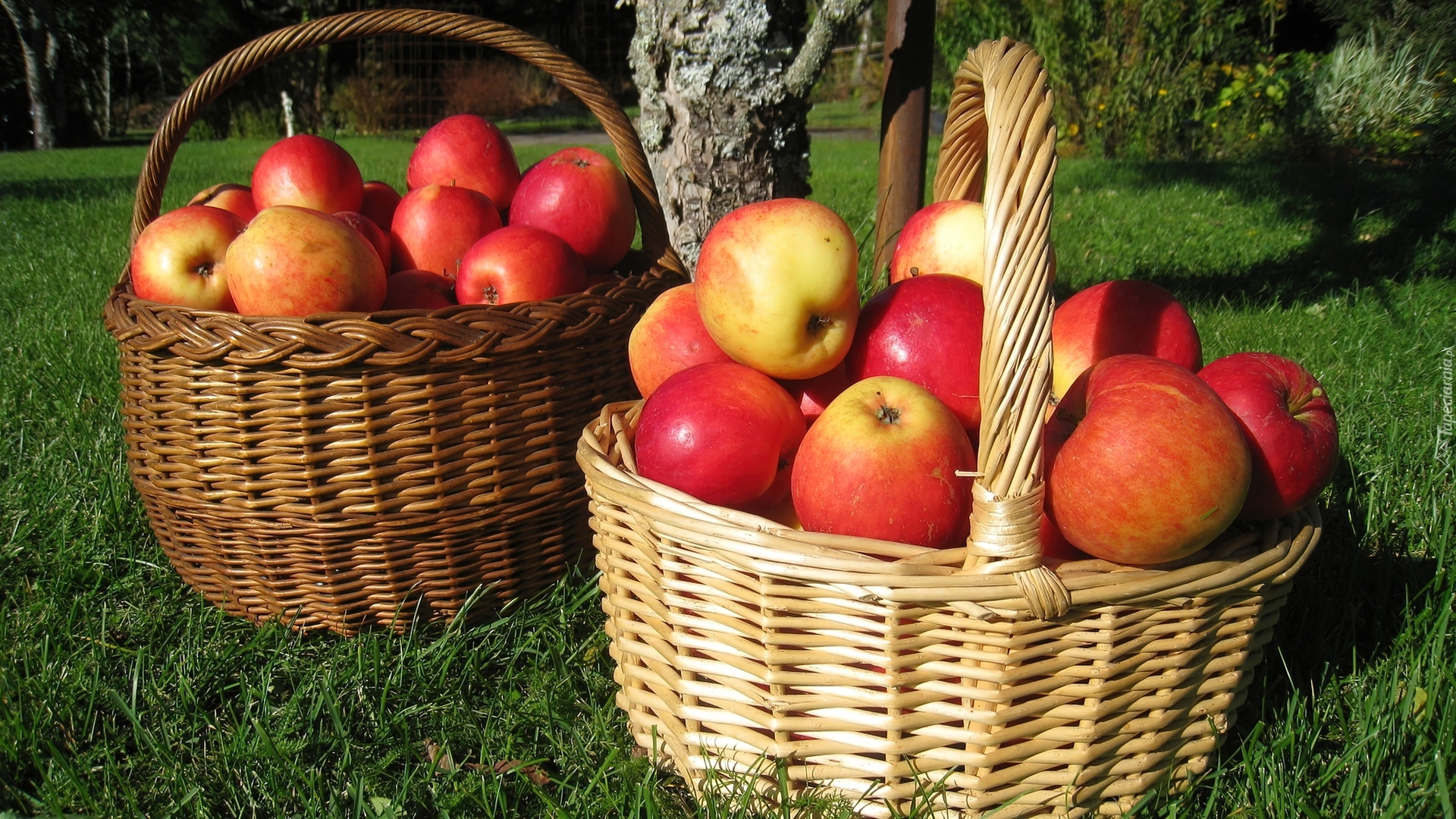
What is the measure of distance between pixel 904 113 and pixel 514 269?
1.81 meters

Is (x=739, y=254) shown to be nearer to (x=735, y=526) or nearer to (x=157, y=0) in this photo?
(x=735, y=526)

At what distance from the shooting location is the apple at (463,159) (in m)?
2.34

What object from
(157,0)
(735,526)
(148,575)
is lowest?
(148,575)

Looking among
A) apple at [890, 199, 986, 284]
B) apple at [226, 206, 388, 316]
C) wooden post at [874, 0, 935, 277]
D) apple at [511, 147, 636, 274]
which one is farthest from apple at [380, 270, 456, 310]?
wooden post at [874, 0, 935, 277]

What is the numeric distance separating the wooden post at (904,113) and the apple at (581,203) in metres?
1.10

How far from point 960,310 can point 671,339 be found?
53cm

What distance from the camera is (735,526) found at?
1211 mm

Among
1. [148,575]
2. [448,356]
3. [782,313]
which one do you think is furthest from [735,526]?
[148,575]

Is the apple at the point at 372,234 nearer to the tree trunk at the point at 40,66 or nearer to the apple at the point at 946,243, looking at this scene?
the apple at the point at 946,243

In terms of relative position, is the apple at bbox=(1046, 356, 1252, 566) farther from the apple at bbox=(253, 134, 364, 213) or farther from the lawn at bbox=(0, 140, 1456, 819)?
the apple at bbox=(253, 134, 364, 213)

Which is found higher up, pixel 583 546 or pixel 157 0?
pixel 157 0

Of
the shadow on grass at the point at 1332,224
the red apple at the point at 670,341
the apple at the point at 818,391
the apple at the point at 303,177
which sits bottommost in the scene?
the shadow on grass at the point at 1332,224

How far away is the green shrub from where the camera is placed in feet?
26.2

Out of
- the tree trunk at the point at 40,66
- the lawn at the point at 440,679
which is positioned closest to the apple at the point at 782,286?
the lawn at the point at 440,679
